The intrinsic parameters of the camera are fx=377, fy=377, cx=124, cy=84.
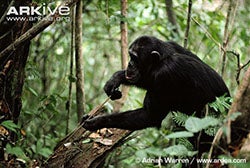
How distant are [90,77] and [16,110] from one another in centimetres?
446

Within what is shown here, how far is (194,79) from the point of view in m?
4.21

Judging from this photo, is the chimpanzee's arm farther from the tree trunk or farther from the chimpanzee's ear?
the tree trunk

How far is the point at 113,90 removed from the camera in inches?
188

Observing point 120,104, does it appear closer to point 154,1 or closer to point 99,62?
point 154,1

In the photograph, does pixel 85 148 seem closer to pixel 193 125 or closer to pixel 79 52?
pixel 79 52

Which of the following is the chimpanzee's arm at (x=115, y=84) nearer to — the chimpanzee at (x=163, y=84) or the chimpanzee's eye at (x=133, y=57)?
the chimpanzee at (x=163, y=84)

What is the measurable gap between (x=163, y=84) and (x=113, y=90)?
2.62 feet

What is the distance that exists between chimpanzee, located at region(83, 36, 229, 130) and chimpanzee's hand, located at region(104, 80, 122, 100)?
0.23m

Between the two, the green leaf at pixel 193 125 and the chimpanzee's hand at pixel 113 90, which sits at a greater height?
the green leaf at pixel 193 125

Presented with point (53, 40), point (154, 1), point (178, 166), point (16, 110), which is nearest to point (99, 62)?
Result: point (53, 40)

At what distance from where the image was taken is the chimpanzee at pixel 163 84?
4219mm

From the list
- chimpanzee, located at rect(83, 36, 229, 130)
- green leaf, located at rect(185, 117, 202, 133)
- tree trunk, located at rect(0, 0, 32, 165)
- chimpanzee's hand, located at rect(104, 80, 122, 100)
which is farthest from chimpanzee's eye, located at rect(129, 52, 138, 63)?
green leaf, located at rect(185, 117, 202, 133)

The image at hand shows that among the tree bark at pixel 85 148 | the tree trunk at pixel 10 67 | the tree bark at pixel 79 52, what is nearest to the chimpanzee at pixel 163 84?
the tree bark at pixel 85 148

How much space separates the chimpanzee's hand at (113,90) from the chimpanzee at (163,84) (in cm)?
23
